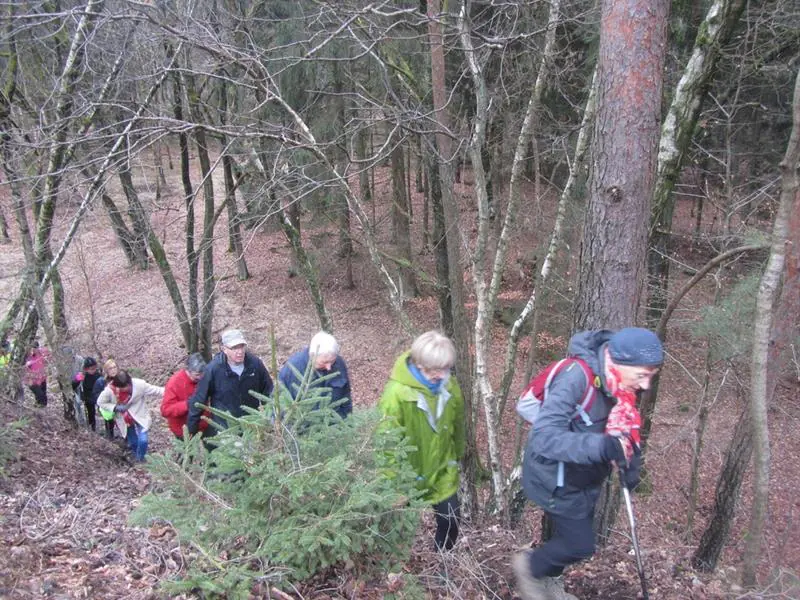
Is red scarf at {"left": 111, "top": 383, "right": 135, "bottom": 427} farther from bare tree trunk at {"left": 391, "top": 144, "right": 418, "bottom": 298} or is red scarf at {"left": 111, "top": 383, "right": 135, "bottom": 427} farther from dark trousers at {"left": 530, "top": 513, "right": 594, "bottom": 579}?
bare tree trunk at {"left": 391, "top": 144, "right": 418, "bottom": 298}

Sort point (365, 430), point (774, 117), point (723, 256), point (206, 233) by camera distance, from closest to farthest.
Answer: point (365, 430) < point (723, 256) < point (206, 233) < point (774, 117)

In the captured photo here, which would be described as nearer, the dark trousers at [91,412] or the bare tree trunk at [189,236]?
the dark trousers at [91,412]

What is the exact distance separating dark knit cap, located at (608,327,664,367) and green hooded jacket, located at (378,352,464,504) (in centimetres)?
120

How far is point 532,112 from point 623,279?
3.69m

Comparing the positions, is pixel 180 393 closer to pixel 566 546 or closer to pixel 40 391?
pixel 566 546

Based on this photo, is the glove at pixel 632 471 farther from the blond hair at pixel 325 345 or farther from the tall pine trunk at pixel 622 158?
the blond hair at pixel 325 345

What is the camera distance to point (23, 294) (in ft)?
28.8

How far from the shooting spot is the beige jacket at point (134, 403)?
785 centimetres

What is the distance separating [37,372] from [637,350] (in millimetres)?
10000

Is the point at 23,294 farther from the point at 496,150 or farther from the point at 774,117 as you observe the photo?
the point at 774,117

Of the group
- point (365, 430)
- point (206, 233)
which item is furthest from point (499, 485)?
point (206, 233)

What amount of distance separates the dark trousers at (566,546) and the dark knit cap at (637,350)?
0.93m

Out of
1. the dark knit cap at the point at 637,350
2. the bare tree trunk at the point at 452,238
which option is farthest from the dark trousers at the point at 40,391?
the dark knit cap at the point at 637,350

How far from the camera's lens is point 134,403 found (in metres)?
7.87
